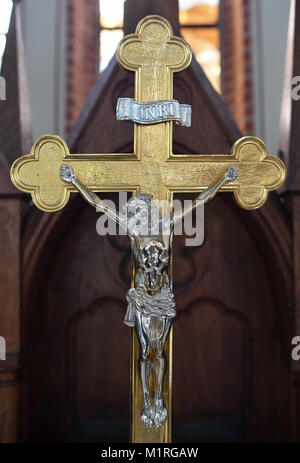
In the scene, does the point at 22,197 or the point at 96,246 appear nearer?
the point at 22,197

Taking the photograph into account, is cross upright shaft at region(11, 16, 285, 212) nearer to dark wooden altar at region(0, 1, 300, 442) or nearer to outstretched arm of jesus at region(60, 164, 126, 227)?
outstretched arm of jesus at region(60, 164, 126, 227)

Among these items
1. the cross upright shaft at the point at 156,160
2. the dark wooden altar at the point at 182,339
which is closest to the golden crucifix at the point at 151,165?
the cross upright shaft at the point at 156,160

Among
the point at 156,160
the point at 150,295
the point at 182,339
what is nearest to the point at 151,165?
the point at 156,160

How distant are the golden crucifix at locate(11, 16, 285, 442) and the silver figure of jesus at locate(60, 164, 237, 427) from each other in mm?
29

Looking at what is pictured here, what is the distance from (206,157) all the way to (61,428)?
939 mm

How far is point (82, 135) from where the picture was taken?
1.23m

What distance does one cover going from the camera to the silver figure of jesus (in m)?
0.96

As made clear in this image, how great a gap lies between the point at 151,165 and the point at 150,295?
1.01 feet

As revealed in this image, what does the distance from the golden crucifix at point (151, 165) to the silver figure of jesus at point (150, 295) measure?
0.10 ft

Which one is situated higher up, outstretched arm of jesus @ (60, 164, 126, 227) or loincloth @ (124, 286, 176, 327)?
outstretched arm of jesus @ (60, 164, 126, 227)

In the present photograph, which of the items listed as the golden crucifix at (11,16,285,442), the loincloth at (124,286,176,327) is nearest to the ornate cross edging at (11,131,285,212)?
the golden crucifix at (11,16,285,442)
